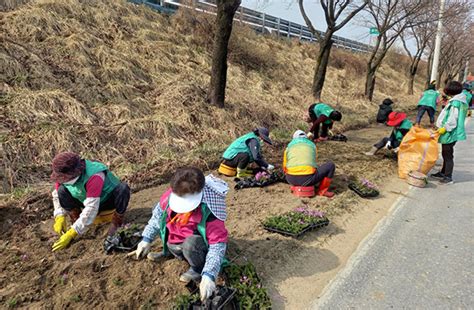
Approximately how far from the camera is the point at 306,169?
14.5 feet

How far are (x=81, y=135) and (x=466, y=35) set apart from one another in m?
29.7

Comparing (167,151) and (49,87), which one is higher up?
(49,87)

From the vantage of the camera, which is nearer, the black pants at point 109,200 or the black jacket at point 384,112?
the black pants at point 109,200

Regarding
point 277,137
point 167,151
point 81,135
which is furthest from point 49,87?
point 277,137

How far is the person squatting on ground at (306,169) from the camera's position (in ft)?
14.5

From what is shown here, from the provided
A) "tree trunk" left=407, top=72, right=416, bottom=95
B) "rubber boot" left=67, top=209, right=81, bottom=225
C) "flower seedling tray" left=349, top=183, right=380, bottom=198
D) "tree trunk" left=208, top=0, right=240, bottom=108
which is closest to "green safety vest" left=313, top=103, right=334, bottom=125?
"tree trunk" left=208, top=0, right=240, bottom=108

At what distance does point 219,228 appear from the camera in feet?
7.95

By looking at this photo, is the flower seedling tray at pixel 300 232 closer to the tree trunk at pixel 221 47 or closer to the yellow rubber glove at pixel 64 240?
the yellow rubber glove at pixel 64 240

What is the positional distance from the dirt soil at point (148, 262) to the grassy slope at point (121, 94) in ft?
3.52

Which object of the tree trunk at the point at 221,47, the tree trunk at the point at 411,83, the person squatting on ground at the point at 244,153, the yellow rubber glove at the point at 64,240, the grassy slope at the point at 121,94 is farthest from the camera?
the tree trunk at the point at 411,83

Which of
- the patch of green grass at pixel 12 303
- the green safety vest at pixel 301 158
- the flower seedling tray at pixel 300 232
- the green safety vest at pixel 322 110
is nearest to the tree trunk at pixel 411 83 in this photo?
the green safety vest at pixel 322 110

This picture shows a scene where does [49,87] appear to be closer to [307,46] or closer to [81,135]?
[81,135]

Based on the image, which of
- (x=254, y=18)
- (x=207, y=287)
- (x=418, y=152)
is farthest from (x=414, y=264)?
(x=254, y=18)

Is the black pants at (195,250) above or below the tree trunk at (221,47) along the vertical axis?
below
